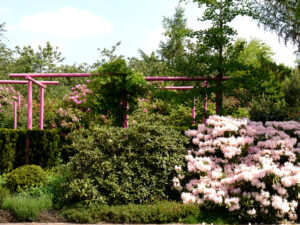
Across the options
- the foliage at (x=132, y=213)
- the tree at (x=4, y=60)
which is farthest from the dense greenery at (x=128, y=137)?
the tree at (x=4, y=60)

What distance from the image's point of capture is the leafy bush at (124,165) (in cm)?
545

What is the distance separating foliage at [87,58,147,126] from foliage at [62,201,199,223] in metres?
3.34

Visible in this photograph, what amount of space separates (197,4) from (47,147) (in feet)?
17.0

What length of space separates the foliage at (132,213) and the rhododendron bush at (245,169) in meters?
0.35

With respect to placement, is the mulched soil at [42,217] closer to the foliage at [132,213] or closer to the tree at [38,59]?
the foliage at [132,213]

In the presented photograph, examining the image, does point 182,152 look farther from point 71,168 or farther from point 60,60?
point 60,60

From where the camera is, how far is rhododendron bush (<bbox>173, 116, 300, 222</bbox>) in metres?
5.00

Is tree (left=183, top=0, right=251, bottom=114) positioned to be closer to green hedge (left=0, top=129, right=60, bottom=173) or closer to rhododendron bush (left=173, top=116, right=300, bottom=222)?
rhododendron bush (left=173, top=116, right=300, bottom=222)

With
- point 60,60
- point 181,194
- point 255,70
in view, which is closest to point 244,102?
point 255,70

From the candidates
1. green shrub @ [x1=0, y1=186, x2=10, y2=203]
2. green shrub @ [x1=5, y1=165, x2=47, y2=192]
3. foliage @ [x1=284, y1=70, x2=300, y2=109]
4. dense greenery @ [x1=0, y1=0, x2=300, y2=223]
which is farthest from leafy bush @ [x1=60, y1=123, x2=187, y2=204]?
foliage @ [x1=284, y1=70, x2=300, y2=109]

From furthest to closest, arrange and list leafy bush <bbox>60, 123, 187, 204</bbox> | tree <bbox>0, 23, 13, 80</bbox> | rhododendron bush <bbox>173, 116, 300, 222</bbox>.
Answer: tree <bbox>0, 23, 13, 80</bbox> → leafy bush <bbox>60, 123, 187, 204</bbox> → rhododendron bush <bbox>173, 116, 300, 222</bbox>

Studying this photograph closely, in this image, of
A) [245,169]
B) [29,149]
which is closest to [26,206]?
[29,149]

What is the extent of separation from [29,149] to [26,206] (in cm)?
308

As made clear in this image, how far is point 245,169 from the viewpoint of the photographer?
5441mm
